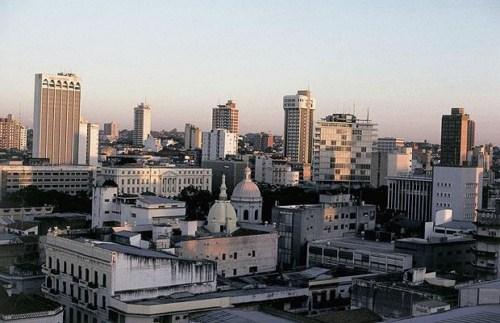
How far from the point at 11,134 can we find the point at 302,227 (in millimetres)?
57905

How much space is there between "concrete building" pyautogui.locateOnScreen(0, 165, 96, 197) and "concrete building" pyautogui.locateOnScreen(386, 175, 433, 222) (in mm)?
17261

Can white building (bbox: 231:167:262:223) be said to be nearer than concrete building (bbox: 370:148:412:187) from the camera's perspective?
Yes

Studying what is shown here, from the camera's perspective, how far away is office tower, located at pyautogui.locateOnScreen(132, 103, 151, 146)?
101625mm

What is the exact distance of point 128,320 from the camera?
46.5 ft

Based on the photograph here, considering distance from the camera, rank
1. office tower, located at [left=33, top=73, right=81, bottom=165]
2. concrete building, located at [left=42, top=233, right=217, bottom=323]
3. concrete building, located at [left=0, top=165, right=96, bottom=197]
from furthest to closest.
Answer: office tower, located at [left=33, top=73, right=81, bottom=165] → concrete building, located at [left=0, top=165, right=96, bottom=197] → concrete building, located at [left=42, top=233, right=217, bottom=323]

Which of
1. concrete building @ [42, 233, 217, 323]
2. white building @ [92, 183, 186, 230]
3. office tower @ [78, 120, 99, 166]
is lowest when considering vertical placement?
concrete building @ [42, 233, 217, 323]

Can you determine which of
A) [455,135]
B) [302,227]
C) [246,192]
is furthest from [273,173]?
[302,227]

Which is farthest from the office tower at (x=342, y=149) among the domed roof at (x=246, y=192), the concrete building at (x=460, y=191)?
Result: the domed roof at (x=246, y=192)

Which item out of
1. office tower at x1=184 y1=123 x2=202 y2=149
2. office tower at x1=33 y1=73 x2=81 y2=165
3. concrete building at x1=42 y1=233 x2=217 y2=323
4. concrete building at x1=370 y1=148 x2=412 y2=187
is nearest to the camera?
concrete building at x1=42 y1=233 x2=217 y2=323

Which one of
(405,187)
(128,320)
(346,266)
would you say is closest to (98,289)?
(128,320)

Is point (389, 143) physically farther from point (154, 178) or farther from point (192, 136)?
point (154, 178)

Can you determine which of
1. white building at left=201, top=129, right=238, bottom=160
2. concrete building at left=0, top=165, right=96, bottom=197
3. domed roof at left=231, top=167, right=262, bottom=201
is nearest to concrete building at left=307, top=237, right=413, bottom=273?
domed roof at left=231, top=167, right=262, bottom=201

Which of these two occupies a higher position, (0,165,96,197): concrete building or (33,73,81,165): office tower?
(33,73,81,165): office tower

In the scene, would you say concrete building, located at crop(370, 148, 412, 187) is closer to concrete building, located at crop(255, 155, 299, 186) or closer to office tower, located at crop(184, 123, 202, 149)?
concrete building, located at crop(255, 155, 299, 186)
